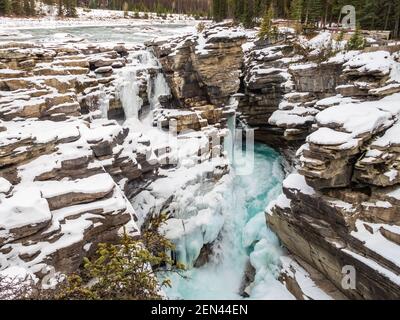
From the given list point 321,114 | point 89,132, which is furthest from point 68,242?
point 321,114

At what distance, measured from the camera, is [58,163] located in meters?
13.5

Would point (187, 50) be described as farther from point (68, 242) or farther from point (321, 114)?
point (68, 242)

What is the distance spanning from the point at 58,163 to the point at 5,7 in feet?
162

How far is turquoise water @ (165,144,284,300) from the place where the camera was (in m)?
16.5

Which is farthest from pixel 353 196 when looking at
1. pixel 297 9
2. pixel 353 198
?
pixel 297 9

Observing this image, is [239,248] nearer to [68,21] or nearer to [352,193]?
[352,193]

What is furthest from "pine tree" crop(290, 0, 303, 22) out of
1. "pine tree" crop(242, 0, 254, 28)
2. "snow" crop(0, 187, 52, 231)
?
"snow" crop(0, 187, 52, 231)

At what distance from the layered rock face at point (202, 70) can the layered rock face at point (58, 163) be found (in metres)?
5.42

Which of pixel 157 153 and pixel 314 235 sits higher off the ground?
pixel 157 153

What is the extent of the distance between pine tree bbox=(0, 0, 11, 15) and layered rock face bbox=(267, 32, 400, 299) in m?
53.7

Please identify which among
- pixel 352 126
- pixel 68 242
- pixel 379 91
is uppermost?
pixel 379 91

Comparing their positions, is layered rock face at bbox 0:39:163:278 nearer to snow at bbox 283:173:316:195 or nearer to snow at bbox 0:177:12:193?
snow at bbox 0:177:12:193
